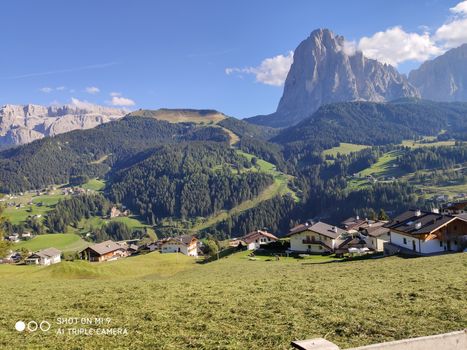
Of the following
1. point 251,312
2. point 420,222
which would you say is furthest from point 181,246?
point 251,312

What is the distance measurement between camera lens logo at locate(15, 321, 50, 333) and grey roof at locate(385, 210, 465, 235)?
60.9 metres

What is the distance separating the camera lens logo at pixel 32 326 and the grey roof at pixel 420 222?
60861 mm

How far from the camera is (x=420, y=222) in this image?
70.4 m

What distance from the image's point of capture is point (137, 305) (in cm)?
2277

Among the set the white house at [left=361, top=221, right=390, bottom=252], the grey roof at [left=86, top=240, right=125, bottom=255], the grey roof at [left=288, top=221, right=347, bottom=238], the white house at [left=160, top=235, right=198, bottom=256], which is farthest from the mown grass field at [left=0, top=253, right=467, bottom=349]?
the grey roof at [left=86, top=240, right=125, bottom=255]

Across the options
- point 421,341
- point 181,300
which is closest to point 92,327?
point 181,300

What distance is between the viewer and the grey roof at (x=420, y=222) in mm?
64438

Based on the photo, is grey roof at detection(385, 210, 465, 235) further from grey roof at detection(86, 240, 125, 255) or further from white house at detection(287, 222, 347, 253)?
grey roof at detection(86, 240, 125, 255)

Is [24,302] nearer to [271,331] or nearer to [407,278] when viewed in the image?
[271,331]

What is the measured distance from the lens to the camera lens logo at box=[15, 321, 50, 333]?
58.4 feet

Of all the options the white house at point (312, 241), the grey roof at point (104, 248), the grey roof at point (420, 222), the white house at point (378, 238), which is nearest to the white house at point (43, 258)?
the grey roof at point (104, 248)

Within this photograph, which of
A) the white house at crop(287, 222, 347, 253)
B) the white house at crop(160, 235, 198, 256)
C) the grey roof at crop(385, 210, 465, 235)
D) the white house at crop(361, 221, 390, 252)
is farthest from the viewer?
the white house at crop(160, 235, 198, 256)

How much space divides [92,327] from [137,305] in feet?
16.0

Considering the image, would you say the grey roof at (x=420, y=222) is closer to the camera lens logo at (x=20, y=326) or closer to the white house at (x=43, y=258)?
the camera lens logo at (x=20, y=326)
